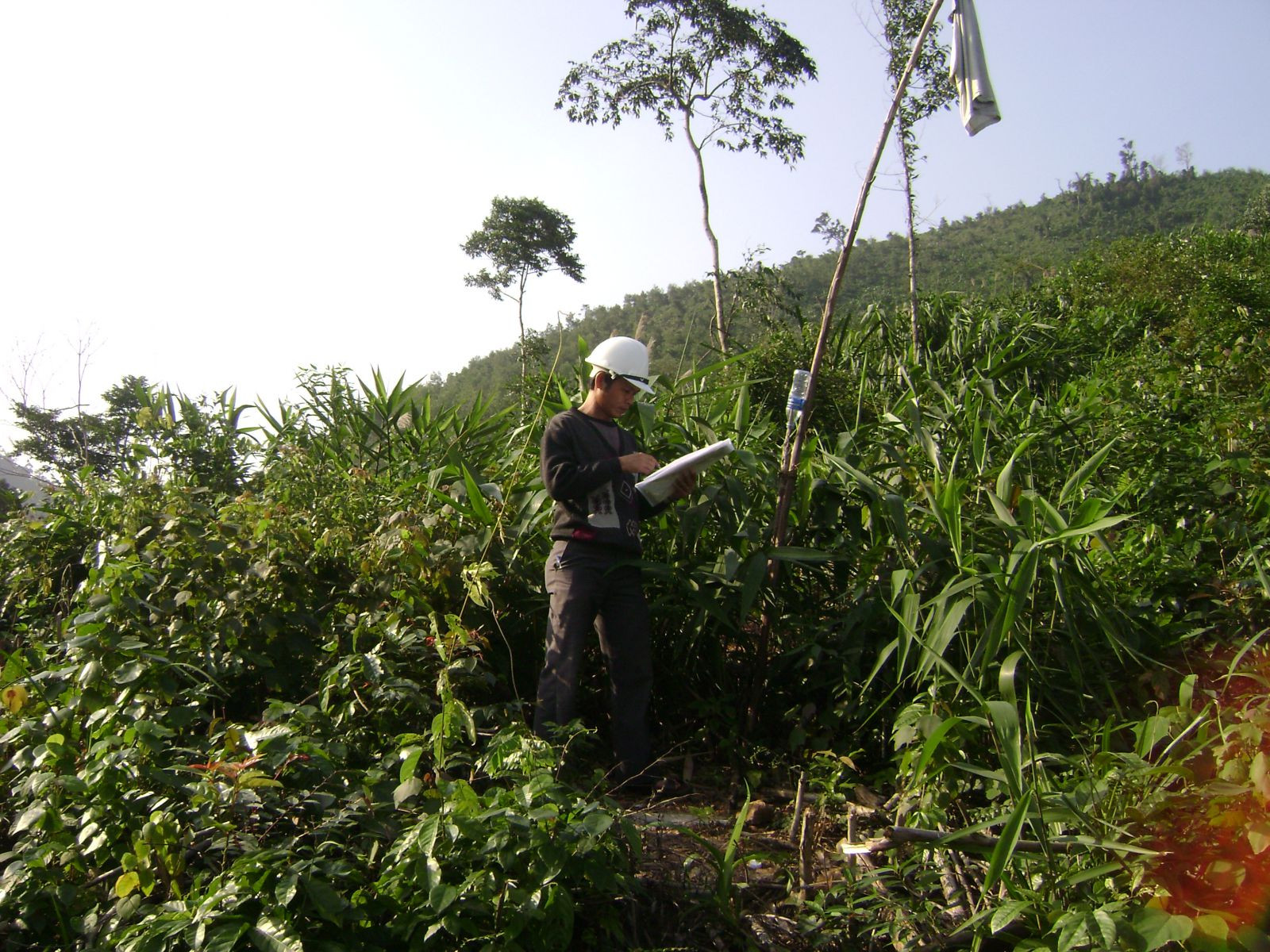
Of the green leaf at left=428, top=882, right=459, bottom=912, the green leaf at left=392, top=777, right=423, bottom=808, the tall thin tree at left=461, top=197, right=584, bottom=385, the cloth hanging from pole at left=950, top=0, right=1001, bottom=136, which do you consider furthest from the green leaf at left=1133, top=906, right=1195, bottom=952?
→ the tall thin tree at left=461, top=197, right=584, bottom=385

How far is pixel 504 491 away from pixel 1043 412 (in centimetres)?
241

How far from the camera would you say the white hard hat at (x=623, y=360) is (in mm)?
3393

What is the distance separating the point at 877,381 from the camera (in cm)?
592

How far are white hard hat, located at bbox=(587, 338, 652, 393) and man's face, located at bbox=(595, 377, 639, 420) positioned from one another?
0.08 ft

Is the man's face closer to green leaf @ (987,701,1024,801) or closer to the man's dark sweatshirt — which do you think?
the man's dark sweatshirt

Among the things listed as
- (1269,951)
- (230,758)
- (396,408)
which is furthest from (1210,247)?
(230,758)

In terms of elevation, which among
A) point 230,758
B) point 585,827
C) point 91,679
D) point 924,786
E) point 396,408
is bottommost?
point 924,786

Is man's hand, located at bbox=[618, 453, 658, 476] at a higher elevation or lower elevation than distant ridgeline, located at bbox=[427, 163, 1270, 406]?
lower

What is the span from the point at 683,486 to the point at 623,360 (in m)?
0.51

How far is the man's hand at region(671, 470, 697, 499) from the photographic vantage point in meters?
3.29

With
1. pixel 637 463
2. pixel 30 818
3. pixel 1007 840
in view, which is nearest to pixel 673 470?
pixel 637 463

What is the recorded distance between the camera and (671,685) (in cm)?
360

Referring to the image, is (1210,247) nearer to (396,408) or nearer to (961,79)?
(961,79)

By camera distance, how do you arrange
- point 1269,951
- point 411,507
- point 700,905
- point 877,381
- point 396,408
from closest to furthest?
point 1269,951
point 700,905
point 411,507
point 396,408
point 877,381
